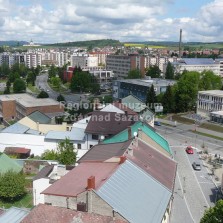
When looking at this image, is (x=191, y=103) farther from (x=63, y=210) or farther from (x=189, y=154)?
(x=63, y=210)

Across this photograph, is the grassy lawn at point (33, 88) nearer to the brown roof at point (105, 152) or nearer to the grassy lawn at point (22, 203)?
the grassy lawn at point (22, 203)

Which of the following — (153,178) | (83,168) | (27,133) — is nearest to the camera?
(153,178)

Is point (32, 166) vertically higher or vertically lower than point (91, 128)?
lower

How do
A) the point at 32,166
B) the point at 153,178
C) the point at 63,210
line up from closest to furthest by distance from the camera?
the point at 63,210 → the point at 153,178 → the point at 32,166

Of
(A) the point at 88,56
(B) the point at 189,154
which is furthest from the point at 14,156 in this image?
(A) the point at 88,56

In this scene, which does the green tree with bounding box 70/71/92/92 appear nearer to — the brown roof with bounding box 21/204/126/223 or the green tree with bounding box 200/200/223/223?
the green tree with bounding box 200/200/223/223
